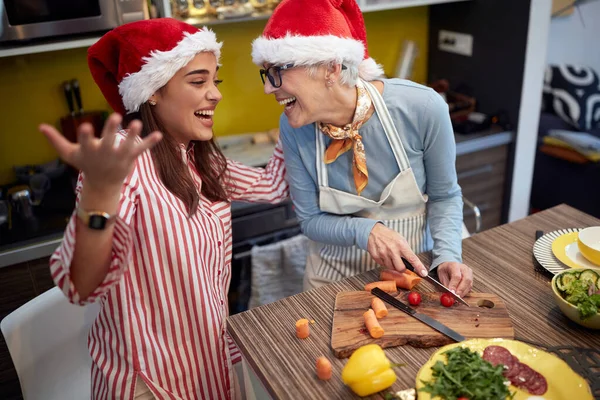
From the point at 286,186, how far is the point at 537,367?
0.93 meters

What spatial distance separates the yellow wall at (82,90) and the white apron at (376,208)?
46.4 inches

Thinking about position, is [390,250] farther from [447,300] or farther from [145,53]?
[145,53]

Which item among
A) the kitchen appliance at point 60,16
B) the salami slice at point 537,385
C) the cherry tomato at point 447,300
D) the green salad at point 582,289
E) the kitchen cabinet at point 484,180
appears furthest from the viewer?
the kitchen cabinet at point 484,180

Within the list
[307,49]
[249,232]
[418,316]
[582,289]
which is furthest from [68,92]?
[582,289]

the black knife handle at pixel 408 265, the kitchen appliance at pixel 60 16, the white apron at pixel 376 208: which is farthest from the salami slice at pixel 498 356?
the kitchen appliance at pixel 60 16

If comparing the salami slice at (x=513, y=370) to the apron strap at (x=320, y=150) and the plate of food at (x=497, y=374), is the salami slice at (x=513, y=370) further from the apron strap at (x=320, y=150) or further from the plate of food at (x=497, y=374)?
the apron strap at (x=320, y=150)

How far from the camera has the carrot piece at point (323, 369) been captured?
3.41ft

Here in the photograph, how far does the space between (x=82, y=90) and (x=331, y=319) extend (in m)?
1.71

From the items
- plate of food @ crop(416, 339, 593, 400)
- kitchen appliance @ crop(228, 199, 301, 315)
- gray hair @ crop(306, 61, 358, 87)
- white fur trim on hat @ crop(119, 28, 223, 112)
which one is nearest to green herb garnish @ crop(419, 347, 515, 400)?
plate of food @ crop(416, 339, 593, 400)

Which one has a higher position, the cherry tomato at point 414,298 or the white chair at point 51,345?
the cherry tomato at point 414,298

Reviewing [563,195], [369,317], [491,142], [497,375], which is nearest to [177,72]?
[369,317]

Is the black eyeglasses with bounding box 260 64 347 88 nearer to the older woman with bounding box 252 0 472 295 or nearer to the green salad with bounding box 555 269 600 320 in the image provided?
the older woman with bounding box 252 0 472 295

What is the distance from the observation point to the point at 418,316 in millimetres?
1185

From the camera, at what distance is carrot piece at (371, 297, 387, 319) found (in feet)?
3.89
